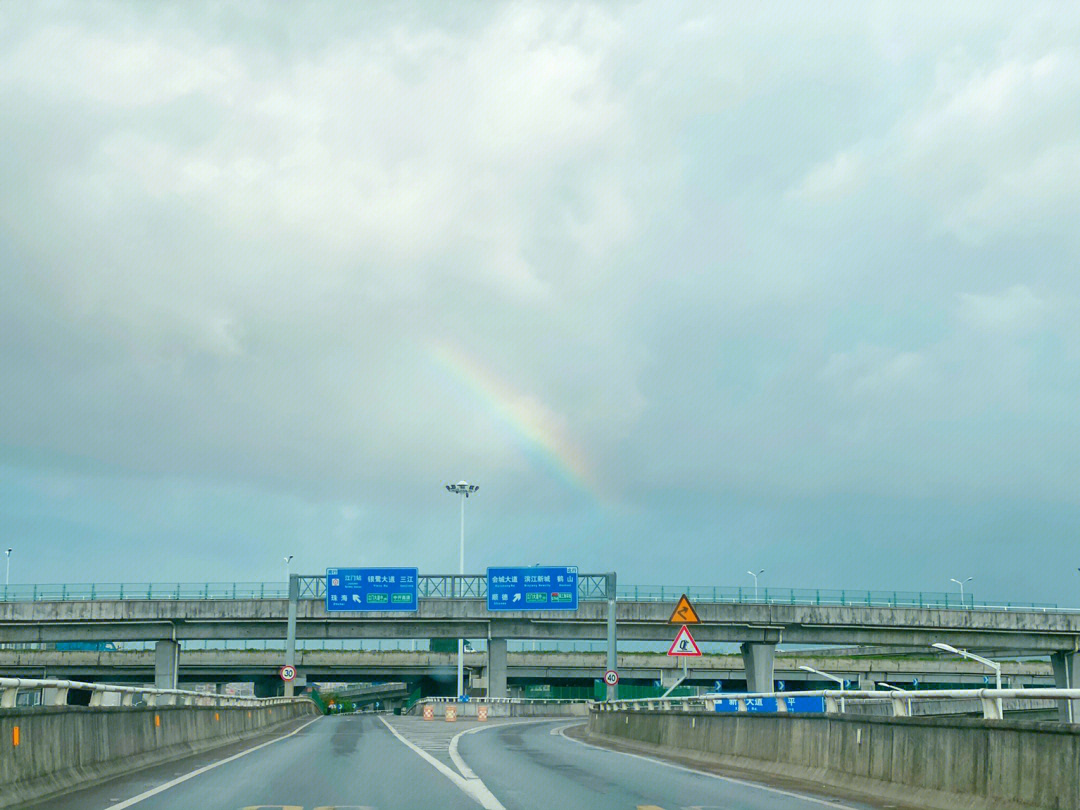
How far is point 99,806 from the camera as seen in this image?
1267 centimetres

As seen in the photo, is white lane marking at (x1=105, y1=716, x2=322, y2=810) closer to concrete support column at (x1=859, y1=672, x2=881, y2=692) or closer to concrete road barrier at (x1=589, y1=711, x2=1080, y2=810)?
concrete road barrier at (x1=589, y1=711, x2=1080, y2=810)

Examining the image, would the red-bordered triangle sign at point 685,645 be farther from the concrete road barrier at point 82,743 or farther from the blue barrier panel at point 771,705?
the concrete road barrier at point 82,743

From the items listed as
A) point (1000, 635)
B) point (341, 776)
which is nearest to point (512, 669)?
point (1000, 635)

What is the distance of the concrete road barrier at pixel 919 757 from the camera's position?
10266 millimetres

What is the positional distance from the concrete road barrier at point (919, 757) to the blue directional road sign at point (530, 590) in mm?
53828

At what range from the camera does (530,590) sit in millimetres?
77125

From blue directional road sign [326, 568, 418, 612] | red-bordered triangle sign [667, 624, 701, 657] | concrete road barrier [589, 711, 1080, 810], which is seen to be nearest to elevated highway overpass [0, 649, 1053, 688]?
blue directional road sign [326, 568, 418, 612]

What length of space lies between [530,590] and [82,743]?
62.1 metres

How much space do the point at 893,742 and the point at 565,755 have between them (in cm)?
1189

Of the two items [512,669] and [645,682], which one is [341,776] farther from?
[645,682]

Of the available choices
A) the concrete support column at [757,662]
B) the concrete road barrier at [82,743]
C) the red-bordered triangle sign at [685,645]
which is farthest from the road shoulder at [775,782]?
the concrete support column at [757,662]

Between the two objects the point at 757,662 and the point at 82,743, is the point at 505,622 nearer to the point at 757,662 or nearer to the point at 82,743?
the point at 757,662

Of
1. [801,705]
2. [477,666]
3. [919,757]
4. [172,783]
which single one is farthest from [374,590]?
[919,757]

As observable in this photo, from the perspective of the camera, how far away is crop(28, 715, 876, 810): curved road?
1302 centimetres
